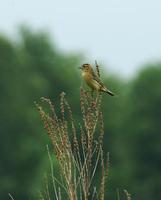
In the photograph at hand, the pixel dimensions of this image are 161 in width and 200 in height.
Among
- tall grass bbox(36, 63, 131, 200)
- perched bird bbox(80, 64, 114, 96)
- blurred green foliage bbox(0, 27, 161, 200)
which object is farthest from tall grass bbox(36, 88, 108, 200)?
blurred green foliage bbox(0, 27, 161, 200)

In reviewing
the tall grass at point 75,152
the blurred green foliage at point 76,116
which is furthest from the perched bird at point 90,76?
the blurred green foliage at point 76,116

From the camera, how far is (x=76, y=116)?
58656 millimetres

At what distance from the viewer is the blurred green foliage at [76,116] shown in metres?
54.7

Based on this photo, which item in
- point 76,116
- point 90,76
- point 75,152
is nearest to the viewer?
point 75,152

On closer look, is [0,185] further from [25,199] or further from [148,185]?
[148,185]

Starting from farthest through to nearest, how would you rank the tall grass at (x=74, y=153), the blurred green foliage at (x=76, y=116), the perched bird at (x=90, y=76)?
the blurred green foliage at (x=76, y=116) → the perched bird at (x=90, y=76) → the tall grass at (x=74, y=153)

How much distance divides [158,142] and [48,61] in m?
14.2

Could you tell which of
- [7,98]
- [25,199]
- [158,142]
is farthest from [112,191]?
[7,98]

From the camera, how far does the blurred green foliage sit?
5472 centimetres

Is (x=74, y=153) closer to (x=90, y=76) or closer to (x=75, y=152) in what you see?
(x=75, y=152)

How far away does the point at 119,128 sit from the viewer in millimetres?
63656

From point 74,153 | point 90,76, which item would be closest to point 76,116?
point 90,76

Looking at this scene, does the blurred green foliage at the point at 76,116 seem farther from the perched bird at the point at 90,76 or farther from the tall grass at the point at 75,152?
the tall grass at the point at 75,152

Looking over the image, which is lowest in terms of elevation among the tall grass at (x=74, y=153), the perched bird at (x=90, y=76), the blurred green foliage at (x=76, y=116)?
the tall grass at (x=74, y=153)
